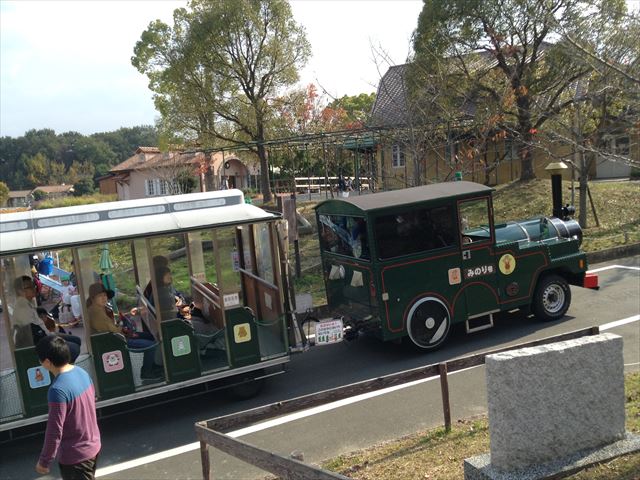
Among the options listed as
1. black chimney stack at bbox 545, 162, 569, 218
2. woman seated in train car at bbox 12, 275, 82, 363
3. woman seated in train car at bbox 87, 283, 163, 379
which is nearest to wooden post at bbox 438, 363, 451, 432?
woman seated in train car at bbox 87, 283, 163, 379

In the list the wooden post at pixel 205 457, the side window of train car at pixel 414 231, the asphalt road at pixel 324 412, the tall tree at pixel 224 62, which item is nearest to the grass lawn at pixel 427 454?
the asphalt road at pixel 324 412

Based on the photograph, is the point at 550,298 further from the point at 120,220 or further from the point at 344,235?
the point at 120,220

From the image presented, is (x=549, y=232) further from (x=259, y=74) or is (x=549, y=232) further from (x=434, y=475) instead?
(x=259, y=74)

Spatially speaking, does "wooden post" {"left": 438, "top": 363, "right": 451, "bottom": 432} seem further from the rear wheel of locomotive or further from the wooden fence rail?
the rear wheel of locomotive

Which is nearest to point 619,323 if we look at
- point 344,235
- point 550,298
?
point 550,298

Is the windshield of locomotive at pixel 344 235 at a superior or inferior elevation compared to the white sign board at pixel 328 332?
superior

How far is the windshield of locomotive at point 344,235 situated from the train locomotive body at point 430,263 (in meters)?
0.02

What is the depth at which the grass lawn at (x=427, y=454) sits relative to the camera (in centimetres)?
475

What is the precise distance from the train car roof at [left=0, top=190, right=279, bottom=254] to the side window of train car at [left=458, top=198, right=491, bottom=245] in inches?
119

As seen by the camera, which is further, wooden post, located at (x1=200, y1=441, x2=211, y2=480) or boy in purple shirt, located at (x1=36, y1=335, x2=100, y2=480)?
wooden post, located at (x1=200, y1=441, x2=211, y2=480)

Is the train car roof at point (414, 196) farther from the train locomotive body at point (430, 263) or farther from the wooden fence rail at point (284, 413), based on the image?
the wooden fence rail at point (284, 413)

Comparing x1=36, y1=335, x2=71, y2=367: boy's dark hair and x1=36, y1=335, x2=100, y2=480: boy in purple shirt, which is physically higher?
x1=36, y1=335, x2=71, y2=367: boy's dark hair

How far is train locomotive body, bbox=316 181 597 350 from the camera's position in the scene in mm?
8039

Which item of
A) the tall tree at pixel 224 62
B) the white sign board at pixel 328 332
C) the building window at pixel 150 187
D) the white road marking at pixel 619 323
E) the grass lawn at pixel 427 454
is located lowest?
the white road marking at pixel 619 323
